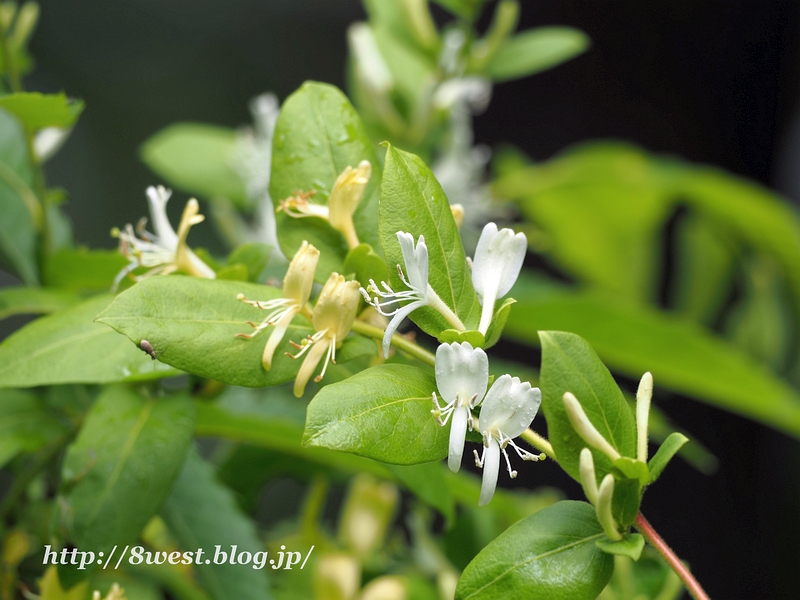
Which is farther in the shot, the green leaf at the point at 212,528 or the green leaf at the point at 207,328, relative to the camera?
the green leaf at the point at 212,528

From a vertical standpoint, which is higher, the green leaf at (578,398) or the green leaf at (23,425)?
the green leaf at (578,398)

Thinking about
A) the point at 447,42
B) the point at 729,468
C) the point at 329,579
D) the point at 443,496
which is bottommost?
the point at 729,468

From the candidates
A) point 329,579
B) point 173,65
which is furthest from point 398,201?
point 173,65

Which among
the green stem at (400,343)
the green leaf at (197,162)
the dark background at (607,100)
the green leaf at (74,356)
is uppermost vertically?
the green stem at (400,343)

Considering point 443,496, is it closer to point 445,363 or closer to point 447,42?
point 445,363

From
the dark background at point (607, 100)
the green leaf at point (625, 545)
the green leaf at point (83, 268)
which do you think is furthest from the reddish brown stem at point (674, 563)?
the dark background at point (607, 100)

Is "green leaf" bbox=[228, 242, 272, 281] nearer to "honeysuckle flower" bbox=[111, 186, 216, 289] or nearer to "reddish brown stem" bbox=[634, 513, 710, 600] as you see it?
"honeysuckle flower" bbox=[111, 186, 216, 289]

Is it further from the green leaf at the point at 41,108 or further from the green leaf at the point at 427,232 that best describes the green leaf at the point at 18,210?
the green leaf at the point at 427,232
